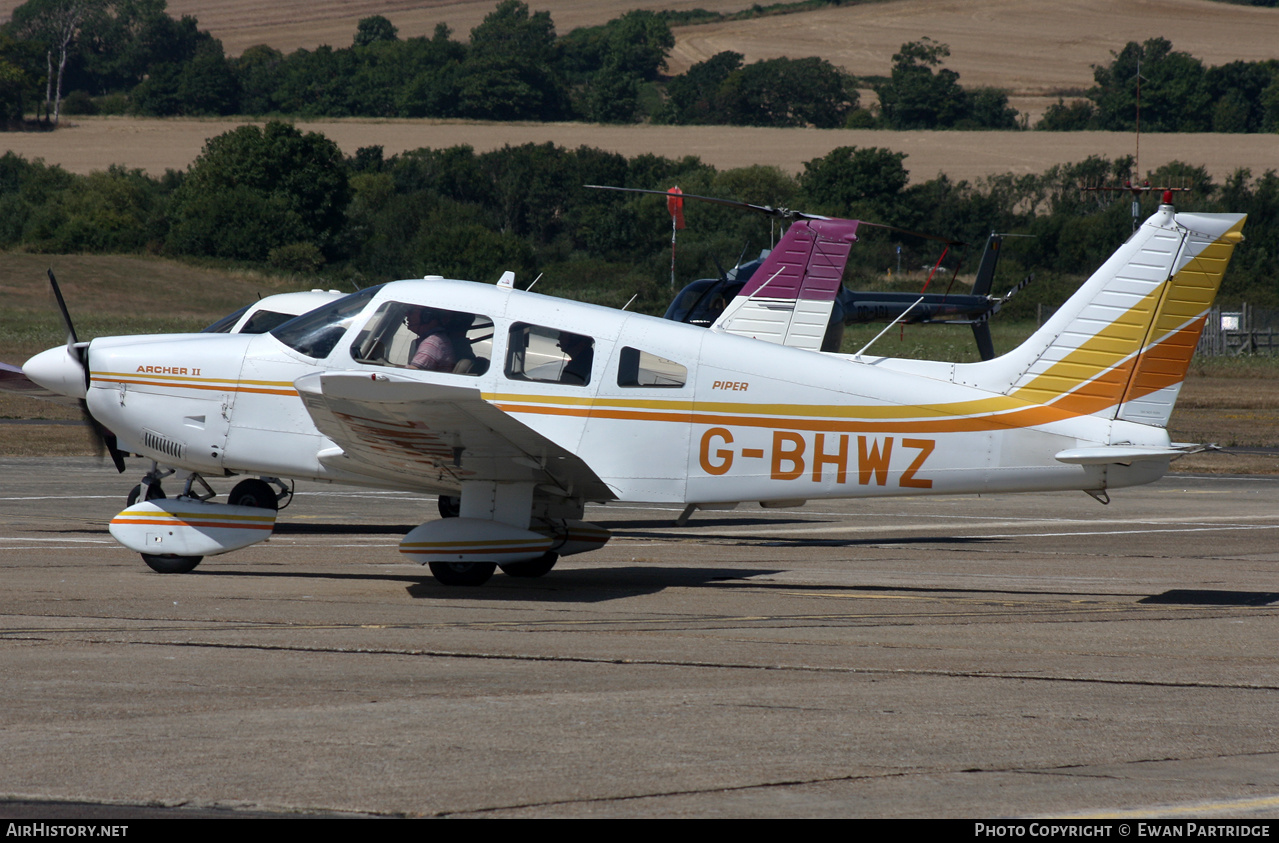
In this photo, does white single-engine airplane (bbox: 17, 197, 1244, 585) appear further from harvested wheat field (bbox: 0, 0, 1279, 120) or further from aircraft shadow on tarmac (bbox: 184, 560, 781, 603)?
harvested wheat field (bbox: 0, 0, 1279, 120)

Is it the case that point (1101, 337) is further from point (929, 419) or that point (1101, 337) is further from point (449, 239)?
point (449, 239)

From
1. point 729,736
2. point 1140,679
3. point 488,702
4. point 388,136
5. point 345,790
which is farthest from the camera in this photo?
point 388,136

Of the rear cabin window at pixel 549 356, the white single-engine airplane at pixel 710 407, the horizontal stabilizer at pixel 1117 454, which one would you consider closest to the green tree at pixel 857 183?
the white single-engine airplane at pixel 710 407

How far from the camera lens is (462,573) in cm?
1026

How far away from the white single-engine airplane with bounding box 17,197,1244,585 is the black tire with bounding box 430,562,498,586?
0.02 m

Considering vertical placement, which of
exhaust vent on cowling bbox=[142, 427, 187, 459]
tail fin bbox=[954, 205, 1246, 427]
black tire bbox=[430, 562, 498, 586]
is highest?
tail fin bbox=[954, 205, 1246, 427]

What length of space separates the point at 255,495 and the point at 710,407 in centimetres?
463

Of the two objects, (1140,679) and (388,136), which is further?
(388,136)

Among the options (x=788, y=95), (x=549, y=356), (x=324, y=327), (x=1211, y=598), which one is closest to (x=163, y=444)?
(x=324, y=327)

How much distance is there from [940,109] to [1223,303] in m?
50.9

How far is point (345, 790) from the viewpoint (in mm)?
5039

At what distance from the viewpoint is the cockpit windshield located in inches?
411

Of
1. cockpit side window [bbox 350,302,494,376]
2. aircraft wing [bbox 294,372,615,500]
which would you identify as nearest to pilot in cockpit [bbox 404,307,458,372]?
cockpit side window [bbox 350,302,494,376]

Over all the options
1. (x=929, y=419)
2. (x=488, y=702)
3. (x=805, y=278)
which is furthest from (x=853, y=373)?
(x=805, y=278)
